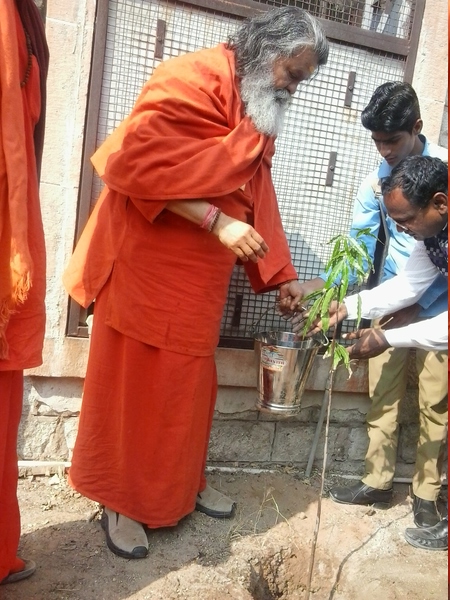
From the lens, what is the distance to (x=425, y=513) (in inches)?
153

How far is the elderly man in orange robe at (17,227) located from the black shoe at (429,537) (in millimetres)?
2214

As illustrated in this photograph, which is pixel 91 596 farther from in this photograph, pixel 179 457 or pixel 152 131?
pixel 152 131

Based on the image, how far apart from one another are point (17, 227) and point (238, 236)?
1017 millimetres

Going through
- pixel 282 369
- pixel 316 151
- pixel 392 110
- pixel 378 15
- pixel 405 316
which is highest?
pixel 378 15

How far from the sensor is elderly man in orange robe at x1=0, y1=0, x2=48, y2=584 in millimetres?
2189

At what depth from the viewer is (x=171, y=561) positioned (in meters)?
3.15

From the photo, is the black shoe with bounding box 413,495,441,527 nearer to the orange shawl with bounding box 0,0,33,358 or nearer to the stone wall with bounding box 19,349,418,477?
the stone wall with bounding box 19,349,418,477

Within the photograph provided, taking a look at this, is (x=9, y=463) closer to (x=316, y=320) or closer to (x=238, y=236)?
(x=238, y=236)

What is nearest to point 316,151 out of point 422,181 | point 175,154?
point 422,181

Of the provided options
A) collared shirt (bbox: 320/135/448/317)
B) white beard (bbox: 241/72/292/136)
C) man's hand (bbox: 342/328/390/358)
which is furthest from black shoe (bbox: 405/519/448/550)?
white beard (bbox: 241/72/292/136)

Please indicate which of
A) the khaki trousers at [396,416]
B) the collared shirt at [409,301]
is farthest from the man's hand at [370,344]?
the khaki trousers at [396,416]

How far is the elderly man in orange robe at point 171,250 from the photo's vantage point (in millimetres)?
2934

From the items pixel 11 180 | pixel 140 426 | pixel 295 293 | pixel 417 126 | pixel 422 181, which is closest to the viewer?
pixel 11 180

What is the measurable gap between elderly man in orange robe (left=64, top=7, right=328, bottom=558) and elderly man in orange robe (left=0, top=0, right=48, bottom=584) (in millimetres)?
569
